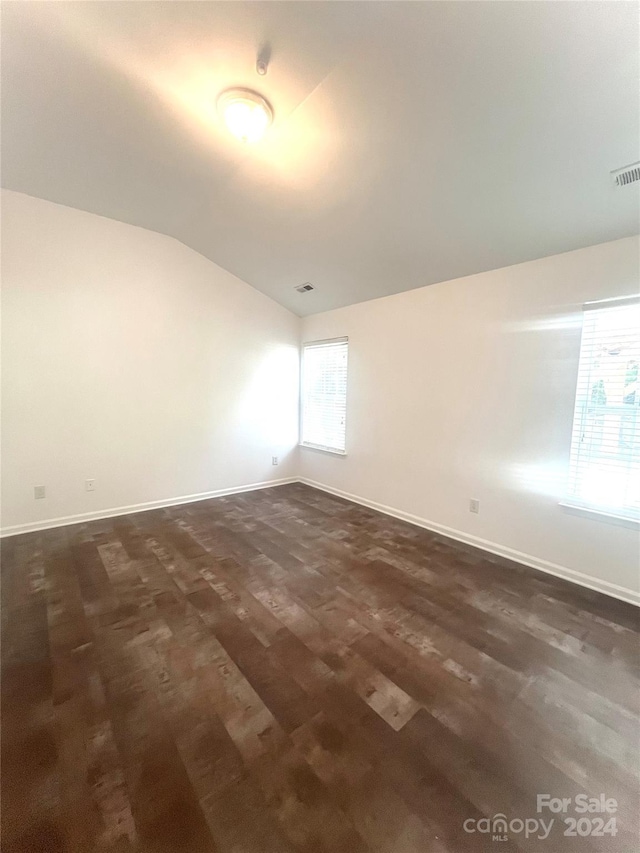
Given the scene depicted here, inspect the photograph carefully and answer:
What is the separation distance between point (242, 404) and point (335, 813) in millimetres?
3896

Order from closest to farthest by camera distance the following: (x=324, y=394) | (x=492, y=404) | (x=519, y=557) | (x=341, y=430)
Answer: (x=519, y=557)
(x=492, y=404)
(x=341, y=430)
(x=324, y=394)

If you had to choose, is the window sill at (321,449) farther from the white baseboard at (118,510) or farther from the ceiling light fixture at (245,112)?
the ceiling light fixture at (245,112)

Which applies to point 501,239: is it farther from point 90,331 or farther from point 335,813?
point 90,331

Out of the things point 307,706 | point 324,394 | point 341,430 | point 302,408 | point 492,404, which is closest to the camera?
point 307,706

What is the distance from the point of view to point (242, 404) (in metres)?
4.52

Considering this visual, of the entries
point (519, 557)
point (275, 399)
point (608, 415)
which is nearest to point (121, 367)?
point (275, 399)

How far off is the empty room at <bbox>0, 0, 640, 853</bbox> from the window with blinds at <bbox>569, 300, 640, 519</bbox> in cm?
2

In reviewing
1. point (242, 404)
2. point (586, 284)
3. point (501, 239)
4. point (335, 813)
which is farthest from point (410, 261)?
point (335, 813)

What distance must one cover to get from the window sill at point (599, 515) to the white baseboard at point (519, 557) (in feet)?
1.44

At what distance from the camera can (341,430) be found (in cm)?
449

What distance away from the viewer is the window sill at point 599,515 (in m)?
2.27

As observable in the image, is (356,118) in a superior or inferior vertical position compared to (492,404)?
superior

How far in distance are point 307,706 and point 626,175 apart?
10.3 ft

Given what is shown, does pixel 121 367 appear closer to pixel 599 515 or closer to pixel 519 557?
pixel 519 557
